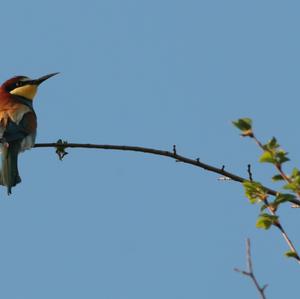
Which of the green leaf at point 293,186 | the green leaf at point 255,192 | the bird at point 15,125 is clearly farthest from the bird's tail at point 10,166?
the green leaf at point 293,186

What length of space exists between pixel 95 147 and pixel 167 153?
22.0 inches

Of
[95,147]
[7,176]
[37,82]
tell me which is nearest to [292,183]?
[95,147]

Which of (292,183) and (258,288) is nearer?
(258,288)

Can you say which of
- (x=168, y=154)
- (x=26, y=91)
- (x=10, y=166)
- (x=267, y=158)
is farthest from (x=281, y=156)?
(x=26, y=91)

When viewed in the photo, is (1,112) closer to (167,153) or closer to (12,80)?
(12,80)

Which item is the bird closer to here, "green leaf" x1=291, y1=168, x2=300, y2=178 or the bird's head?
the bird's head

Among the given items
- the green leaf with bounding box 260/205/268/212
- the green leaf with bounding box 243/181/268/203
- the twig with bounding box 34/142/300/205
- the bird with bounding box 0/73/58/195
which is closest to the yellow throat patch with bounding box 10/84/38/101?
the bird with bounding box 0/73/58/195

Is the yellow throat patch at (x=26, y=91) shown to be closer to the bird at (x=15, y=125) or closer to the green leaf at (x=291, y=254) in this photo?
the bird at (x=15, y=125)

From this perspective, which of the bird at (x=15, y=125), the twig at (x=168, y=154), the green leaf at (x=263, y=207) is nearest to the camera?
the green leaf at (x=263, y=207)

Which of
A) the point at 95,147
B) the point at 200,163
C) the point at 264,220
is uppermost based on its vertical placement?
the point at 95,147

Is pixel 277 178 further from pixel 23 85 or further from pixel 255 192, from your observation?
pixel 23 85

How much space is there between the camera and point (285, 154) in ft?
8.56

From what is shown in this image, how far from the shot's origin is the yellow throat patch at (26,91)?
28.0 feet

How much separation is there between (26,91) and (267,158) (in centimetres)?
646
